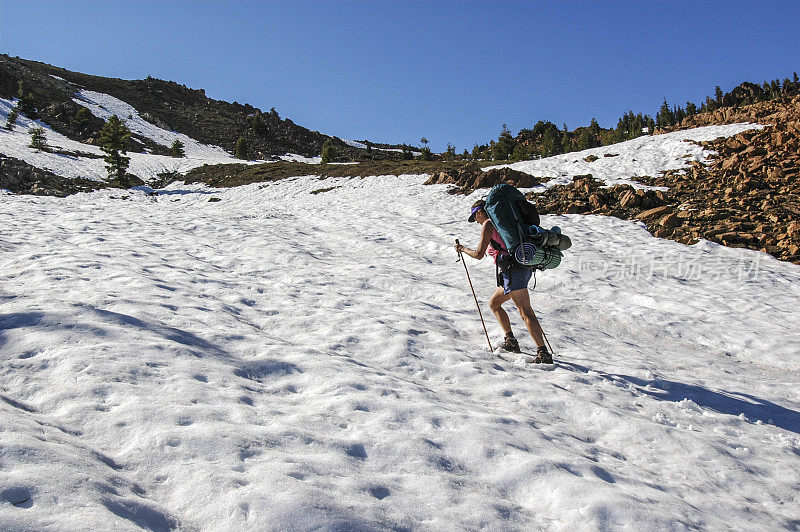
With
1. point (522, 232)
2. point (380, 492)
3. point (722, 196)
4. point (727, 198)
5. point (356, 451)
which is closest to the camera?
point (380, 492)

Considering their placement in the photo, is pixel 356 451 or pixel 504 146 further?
pixel 504 146

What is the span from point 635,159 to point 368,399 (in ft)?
88.7

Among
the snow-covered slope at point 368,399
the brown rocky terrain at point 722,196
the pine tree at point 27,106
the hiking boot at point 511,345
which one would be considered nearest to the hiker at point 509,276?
the hiking boot at point 511,345

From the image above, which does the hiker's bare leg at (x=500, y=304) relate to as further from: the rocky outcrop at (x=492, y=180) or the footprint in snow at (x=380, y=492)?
the rocky outcrop at (x=492, y=180)

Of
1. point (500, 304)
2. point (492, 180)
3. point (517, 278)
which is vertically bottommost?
point (500, 304)

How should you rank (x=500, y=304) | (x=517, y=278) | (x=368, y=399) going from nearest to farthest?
(x=368, y=399) → (x=517, y=278) → (x=500, y=304)

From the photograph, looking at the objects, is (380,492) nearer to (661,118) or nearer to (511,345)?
(511,345)

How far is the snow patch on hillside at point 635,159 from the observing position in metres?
22.6

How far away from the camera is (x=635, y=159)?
82.9ft

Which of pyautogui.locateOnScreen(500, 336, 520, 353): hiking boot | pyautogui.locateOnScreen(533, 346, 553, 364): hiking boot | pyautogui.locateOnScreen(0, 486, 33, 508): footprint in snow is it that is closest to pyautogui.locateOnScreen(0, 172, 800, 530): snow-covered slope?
pyautogui.locateOnScreen(0, 486, 33, 508): footprint in snow

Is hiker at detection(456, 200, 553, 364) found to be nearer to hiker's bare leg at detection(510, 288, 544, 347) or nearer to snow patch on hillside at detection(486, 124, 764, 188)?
hiker's bare leg at detection(510, 288, 544, 347)

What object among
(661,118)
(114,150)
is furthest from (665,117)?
(114,150)

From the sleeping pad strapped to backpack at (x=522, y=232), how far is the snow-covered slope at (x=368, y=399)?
1.58 meters

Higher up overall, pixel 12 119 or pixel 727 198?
pixel 12 119
